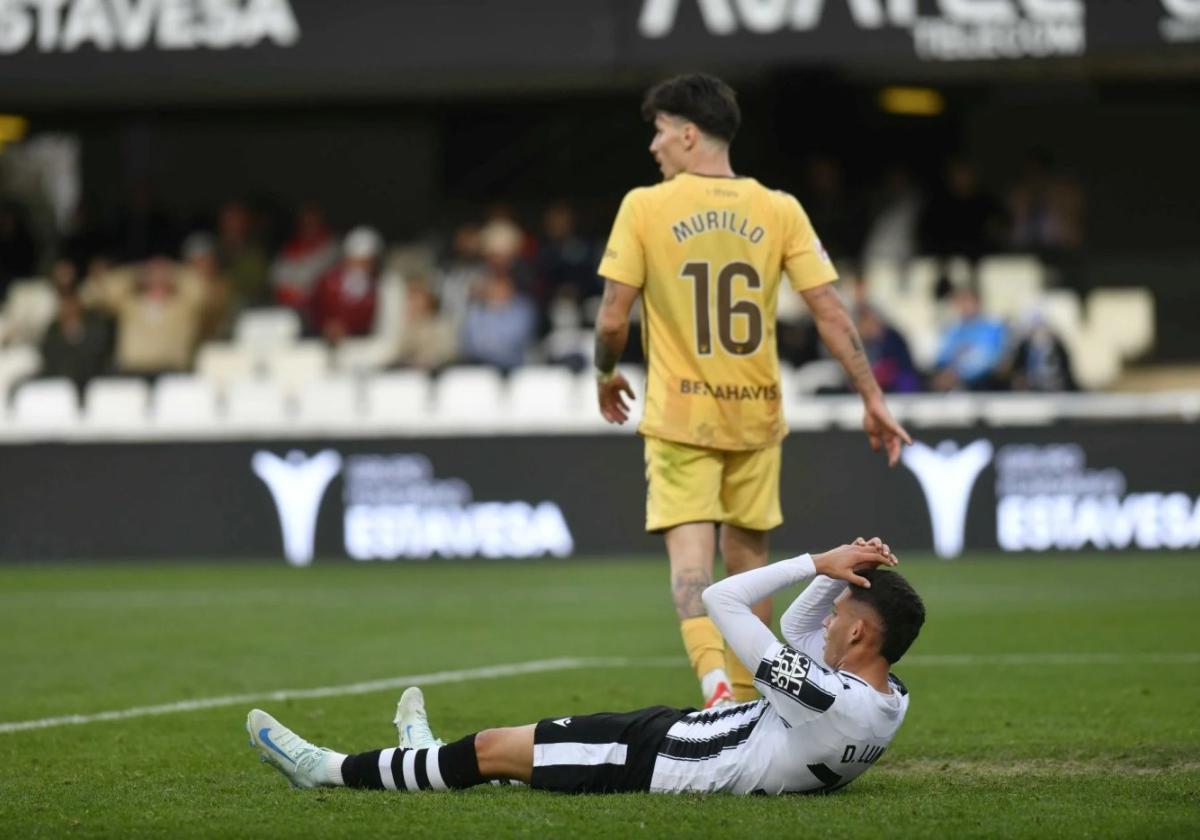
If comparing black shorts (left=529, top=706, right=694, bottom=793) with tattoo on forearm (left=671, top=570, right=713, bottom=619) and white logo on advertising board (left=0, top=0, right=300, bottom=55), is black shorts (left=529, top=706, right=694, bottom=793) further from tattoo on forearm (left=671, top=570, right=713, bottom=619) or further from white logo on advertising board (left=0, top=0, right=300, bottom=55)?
white logo on advertising board (left=0, top=0, right=300, bottom=55)

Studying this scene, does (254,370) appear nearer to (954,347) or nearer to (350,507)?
(350,507)

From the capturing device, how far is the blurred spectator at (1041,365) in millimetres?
17719

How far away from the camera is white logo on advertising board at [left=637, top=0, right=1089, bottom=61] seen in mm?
18000

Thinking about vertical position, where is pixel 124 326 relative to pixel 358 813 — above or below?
above

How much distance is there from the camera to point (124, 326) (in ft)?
67.7

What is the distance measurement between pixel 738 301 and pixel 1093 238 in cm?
1667

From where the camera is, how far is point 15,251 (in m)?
23.0

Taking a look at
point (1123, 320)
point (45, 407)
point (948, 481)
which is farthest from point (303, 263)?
point (1123, 320)

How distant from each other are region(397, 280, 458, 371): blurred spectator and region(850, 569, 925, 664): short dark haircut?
14.4 meters

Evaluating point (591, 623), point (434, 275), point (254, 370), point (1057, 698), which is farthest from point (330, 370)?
point (1057, 698)

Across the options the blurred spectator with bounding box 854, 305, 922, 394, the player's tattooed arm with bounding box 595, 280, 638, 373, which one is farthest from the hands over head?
the blurred spectator with bounding box 854, 305, 922, 394

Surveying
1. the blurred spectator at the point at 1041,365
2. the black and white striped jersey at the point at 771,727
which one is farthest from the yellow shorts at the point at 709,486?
the blurred spectator at the point at 1041,365

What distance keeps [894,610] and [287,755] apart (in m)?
1.83

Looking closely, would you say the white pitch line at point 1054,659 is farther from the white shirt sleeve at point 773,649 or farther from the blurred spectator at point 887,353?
the blurred spectator at point 887,353
